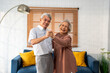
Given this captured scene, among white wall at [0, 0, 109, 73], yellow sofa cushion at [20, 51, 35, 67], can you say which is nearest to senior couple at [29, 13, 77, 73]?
yellow sofa cushion at [20, 51, 35, 67]

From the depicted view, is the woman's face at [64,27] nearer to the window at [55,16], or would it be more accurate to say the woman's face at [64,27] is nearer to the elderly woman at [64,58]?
the elderly woman at [64,58]

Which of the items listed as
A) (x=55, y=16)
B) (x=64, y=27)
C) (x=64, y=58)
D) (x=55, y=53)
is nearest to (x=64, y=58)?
(x=64, y=58)

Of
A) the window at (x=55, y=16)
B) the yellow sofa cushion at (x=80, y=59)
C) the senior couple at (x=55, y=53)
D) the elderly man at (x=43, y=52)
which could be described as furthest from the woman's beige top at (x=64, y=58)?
the window at (x=55, y=16)

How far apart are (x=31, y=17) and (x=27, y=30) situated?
470 mm

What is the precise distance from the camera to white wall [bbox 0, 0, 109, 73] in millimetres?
3721

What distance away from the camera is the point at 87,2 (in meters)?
3.76

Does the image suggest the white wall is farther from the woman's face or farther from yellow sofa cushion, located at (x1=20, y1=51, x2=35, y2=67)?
the woman's face

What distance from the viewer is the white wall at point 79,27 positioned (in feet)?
12.2

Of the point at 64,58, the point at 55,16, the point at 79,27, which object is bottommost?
A: the point at 64,58

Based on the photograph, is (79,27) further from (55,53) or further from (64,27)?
(55,53)

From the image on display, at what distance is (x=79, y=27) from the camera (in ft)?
12.3

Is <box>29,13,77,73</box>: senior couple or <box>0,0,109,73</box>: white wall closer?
<box>29,13,77,73</box>: senior couple

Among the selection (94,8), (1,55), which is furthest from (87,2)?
(1,55)

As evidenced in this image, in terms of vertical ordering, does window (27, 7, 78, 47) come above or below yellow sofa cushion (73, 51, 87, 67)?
above
